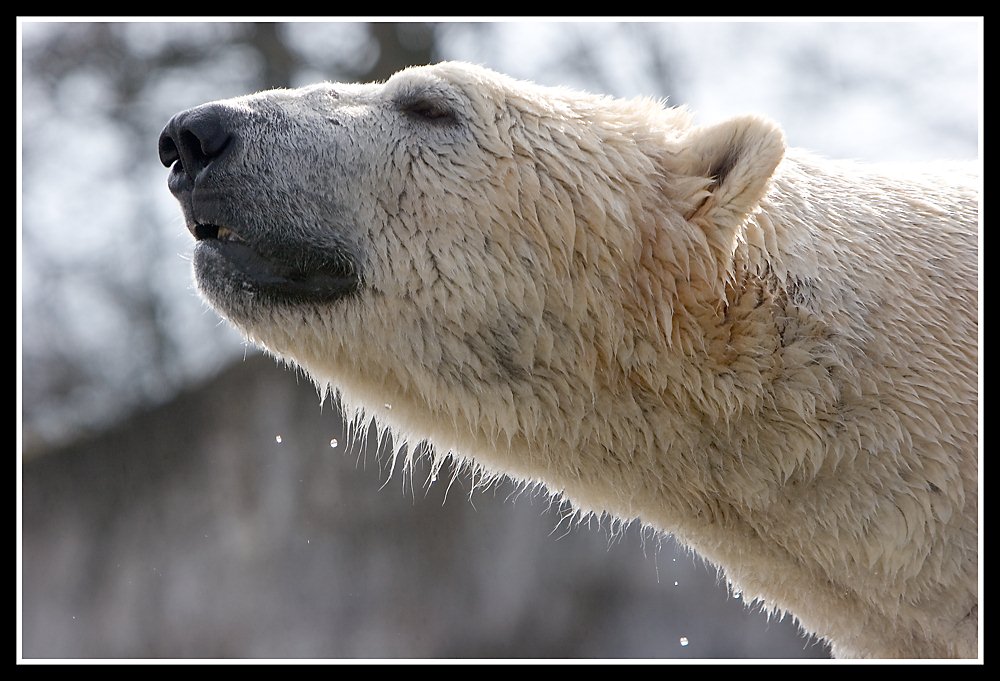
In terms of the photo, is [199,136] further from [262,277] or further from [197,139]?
[262,277]

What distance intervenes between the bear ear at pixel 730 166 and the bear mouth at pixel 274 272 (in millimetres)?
831

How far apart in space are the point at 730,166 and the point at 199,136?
4.05ft

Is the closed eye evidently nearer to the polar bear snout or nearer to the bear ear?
the polar bear snout

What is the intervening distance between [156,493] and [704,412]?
25.1 feet

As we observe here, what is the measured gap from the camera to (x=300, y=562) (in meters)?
8.71

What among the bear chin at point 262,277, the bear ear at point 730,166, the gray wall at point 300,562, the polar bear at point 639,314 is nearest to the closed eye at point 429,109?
the polar bear at point 639,314

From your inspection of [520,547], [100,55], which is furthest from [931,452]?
[100,55]

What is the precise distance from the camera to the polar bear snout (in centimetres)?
250

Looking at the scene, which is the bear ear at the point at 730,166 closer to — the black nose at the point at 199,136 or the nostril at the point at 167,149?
the black nose at the point at 199,136

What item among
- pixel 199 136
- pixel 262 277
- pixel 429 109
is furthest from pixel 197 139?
pixel 429 109

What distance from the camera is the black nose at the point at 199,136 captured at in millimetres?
2496

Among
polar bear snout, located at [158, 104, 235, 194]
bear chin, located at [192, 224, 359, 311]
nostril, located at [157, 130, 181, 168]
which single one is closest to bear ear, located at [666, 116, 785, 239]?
bear chin, located at [192, 224, 359, 311]

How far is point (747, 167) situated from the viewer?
2441 mm

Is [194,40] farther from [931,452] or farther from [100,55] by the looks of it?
[931,452]
